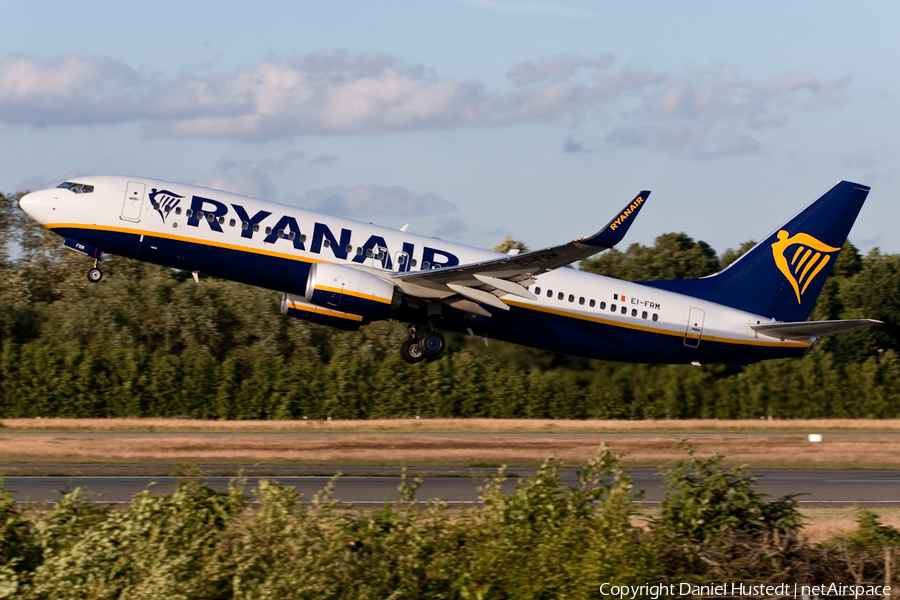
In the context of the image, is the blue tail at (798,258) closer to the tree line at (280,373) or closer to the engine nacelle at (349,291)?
the tree line at (280,373)

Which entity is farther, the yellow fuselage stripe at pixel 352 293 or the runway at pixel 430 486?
the yellow fuselage stripe at pixel 352 293

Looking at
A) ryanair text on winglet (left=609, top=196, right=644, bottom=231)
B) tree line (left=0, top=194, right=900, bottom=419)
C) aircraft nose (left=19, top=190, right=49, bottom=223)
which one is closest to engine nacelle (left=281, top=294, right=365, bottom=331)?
aircraft nose (left=19, top=190, right=49, bottom=223)

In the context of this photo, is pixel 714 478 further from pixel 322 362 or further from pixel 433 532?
pixel 322 362

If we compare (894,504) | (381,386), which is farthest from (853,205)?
(381,386)

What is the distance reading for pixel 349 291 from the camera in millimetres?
26359

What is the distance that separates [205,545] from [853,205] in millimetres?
27650

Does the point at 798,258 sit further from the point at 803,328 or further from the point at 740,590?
the point at 740,590

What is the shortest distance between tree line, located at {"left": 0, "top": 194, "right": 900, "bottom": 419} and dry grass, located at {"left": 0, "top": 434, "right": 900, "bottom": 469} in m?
3.15

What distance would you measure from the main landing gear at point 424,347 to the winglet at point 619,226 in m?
6.73

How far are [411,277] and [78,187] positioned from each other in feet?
32.7

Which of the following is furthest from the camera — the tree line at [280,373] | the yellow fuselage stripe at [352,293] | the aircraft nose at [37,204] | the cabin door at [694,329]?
the tree line at [280,373]

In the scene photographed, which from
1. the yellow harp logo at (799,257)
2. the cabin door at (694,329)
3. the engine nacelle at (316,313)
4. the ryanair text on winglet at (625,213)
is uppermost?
the yellow harp logo at (799,257)

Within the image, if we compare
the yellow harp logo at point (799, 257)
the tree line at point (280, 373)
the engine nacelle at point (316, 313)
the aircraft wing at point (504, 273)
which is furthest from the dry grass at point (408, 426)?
the aircraft wing at point (504, 273)

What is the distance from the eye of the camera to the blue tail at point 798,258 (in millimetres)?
32938
